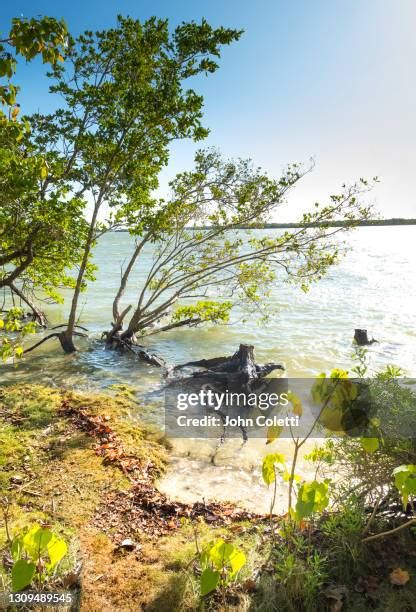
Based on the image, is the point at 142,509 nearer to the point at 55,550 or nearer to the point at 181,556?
the point at 181,556

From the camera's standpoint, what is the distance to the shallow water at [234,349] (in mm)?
6375

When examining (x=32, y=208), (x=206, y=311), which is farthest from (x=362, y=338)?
(x=32, y=208)

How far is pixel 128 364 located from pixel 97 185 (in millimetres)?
5634

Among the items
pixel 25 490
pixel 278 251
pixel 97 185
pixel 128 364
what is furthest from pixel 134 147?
pixel 25 490

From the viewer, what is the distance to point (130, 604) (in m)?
3.21

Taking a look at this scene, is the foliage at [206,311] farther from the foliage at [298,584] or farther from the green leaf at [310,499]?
the green leaf at [310,499]

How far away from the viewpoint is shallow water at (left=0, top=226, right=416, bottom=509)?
6375 mm

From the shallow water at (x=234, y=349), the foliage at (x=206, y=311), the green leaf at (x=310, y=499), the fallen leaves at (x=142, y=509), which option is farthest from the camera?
the foliage at (x=206, y=311)

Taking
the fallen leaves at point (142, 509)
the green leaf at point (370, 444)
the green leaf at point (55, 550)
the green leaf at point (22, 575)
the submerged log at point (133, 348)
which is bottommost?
the fallen leaves at point (142, 509)

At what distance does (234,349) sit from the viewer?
16.0 metres
